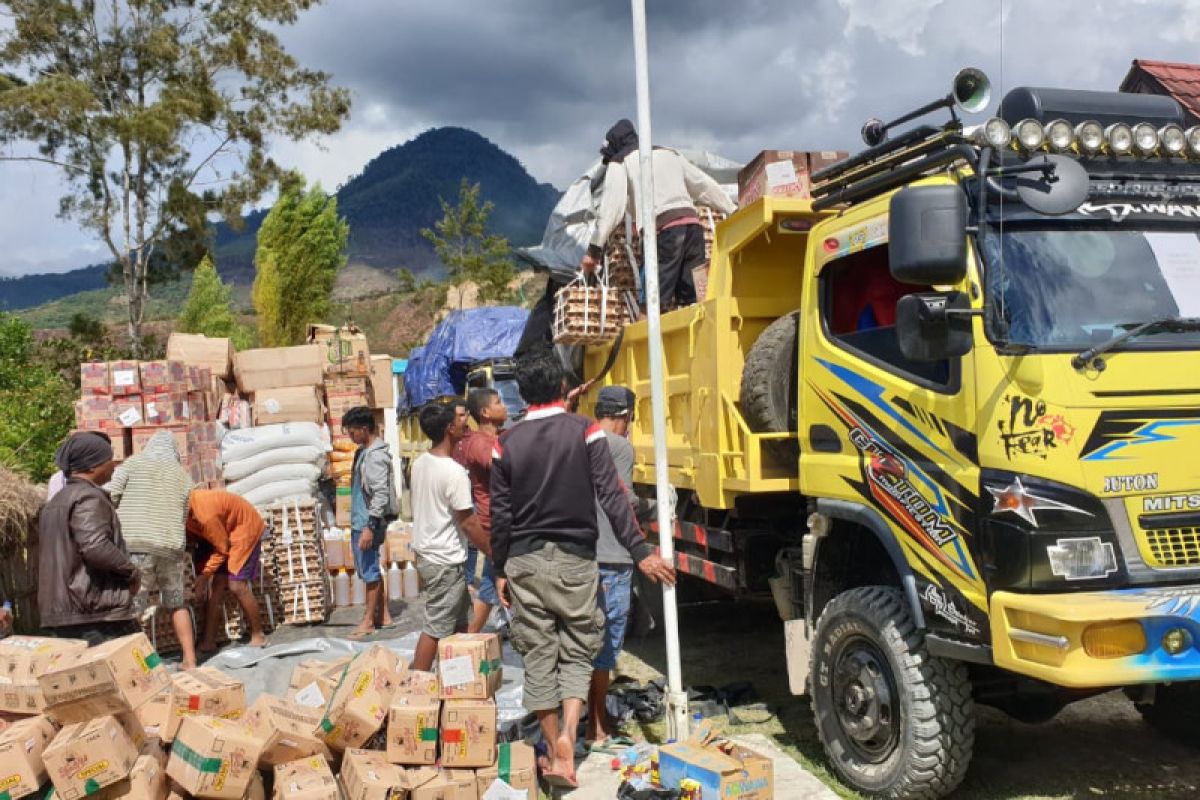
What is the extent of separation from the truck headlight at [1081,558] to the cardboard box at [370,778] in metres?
2.72

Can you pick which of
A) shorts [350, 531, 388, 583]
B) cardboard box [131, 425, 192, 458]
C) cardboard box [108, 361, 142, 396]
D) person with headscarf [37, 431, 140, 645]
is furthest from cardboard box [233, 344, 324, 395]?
person with headscarf [37, 431, 140, 645]

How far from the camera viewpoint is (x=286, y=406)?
12.4 meters

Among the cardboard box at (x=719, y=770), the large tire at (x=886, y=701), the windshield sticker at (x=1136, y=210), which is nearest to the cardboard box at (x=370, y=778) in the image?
the cardboard box at (x=719, y=770)

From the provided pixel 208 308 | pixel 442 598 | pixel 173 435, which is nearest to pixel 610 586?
pixel 442 598

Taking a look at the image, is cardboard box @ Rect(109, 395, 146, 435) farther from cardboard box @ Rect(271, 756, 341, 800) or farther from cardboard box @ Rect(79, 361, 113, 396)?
cardboard box @ Rect(271, 756, 341, 800)

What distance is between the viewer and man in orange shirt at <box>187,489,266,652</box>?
8.00 meters

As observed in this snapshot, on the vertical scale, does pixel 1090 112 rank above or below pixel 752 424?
above

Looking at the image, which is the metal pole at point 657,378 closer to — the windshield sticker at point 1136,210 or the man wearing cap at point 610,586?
the man wearing cap at point 610,586

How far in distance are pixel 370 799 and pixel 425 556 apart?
1.95 metres

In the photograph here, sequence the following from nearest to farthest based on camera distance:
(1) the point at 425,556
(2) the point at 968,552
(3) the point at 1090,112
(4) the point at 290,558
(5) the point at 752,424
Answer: (2) the point at 968,552, (3) the point at 1090,112, (5) the point at 752,424, (1) the point at 425,556, (4) the point at 290,558

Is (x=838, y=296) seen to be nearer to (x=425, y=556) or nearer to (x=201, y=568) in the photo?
(x=425, y=556)

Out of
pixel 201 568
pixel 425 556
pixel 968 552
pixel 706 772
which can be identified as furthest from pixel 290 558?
pixel 968 552

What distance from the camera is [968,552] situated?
3.69 meters

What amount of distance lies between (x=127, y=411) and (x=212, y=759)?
6.46 meters
